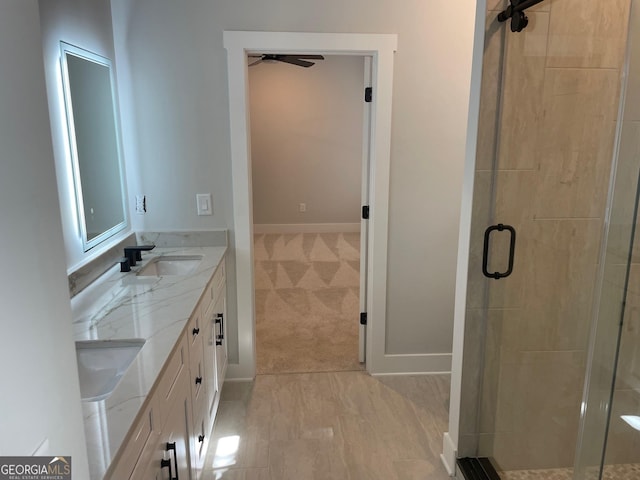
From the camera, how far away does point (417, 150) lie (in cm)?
285

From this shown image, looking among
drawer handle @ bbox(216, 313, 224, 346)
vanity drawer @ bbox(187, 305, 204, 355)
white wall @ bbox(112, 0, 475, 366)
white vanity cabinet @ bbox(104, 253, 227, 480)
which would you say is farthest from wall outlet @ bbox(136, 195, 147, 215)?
vanity drawer @ bbox(187, 305, 204, 355)

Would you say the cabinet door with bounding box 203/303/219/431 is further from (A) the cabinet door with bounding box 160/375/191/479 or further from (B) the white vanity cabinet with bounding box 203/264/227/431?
(A) the cabinet door with bounding box 160/375/191/479

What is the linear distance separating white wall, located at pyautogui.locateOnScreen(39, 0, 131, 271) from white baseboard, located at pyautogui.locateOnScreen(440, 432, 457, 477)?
195 centimetres

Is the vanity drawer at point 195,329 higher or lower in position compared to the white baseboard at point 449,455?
higher

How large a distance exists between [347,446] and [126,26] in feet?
8.55

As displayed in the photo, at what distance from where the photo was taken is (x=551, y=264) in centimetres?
206

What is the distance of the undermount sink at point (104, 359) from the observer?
1.54 meters

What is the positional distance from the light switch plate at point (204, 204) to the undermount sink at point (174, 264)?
11.9 inches

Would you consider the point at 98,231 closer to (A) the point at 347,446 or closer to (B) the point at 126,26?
(B) the point at 126,26

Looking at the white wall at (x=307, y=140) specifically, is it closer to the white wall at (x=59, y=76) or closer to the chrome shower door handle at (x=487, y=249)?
the white wall at (x=59, y=76)

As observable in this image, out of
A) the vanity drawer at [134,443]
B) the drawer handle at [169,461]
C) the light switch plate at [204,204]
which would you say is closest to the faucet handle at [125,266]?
the light switch plate at [204,204]

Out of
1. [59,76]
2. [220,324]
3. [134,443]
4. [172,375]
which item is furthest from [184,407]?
[59,76]

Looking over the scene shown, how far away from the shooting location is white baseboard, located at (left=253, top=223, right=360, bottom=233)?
7266mm

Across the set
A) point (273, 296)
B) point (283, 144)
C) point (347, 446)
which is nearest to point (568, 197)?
point (347, 446)
